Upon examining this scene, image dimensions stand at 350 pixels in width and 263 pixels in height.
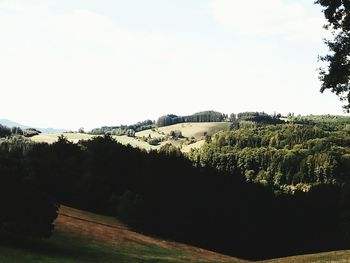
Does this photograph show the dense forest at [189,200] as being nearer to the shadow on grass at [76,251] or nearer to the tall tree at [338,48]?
the shadow on grass at [76,251]

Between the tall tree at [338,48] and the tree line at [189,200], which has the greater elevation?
the tall tree at [338,48]

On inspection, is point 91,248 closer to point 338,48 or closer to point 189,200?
Result: point 338,48

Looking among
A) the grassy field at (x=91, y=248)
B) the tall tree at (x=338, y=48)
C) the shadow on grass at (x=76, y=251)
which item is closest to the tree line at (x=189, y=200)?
the grassy field at (x=91, y=248)

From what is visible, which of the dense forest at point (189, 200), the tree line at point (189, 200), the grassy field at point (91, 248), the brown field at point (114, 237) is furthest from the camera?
the tree line at point (189, 200)

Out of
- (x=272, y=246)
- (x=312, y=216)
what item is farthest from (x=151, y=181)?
(x=312, y=216)

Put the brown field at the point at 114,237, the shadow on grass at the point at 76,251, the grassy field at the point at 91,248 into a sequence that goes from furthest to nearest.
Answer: the brown field at the point at 114,237
the shadow on grass at the point at 76,251
the grassy field at the point at 91,248

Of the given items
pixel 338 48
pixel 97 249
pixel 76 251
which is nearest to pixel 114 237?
pixel 97 249

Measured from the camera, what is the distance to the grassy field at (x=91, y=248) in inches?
1616

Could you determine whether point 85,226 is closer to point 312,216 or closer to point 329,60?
point 329,60

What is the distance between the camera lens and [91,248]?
5241 centimetres

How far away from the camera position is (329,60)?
1081 inches

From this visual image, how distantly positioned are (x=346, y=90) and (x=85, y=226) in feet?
157

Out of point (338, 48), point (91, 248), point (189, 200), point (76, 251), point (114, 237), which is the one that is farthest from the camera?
point (189, 200)

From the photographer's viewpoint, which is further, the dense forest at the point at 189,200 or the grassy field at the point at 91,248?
the dense forest at the point at 189,200
